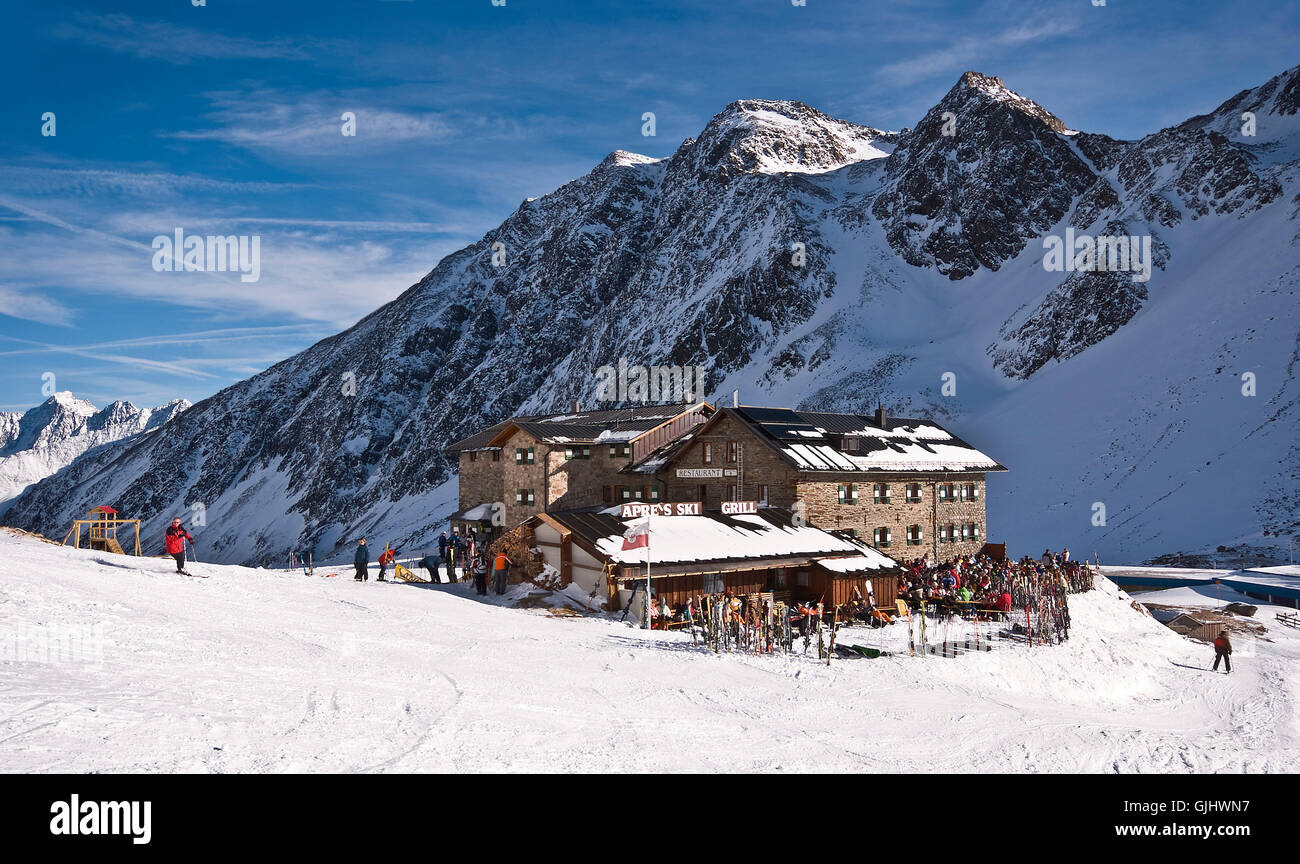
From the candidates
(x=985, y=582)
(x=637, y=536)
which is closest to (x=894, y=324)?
(x=985, y=582)

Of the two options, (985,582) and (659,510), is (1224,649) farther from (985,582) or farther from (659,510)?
(659,510)

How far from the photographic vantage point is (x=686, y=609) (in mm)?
28156

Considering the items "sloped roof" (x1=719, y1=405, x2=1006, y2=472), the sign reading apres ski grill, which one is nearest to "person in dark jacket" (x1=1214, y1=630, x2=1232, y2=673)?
"sloped roof" (x1=719, y1=405, x2=1006, y2=472)

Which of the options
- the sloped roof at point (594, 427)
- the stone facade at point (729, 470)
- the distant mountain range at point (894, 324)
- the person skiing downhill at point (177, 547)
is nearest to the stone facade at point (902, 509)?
the stone facade at point (729, 470)

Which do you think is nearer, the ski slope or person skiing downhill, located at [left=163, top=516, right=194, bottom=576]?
the ski slope

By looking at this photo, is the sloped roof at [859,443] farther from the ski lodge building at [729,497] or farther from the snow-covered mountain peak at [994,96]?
the snow-covered mountain peak at [994,96]

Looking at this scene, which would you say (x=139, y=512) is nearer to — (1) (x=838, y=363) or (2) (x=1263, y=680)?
(1) (x=838, y=363)

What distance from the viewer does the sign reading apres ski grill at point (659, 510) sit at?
31031 mm

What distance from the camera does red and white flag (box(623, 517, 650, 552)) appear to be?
1070 inches

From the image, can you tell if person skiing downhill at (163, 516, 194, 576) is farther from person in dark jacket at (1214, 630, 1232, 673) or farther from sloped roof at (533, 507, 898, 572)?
person in dark jacket at (1214, 630, 1232, 673)

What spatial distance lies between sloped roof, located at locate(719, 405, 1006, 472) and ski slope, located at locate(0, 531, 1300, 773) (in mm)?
12166
